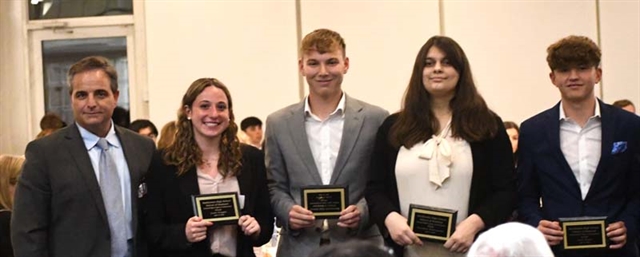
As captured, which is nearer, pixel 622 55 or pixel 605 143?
pixel 605 143

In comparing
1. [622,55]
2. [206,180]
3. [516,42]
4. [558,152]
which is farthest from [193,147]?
[622,55]

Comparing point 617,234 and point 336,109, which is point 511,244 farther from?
point 336,109

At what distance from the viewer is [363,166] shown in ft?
13.9

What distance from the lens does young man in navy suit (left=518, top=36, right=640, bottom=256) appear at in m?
4.03

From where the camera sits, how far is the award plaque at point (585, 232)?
3.88 meters

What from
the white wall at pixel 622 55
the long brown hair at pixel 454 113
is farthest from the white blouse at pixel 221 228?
the white wall at pixel 622 55

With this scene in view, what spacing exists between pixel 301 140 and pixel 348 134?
0.20m

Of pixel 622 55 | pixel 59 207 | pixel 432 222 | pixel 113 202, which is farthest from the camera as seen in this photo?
pixel 622 55

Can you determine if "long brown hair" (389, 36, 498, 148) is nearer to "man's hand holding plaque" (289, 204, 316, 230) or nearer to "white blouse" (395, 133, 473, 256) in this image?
"white blouse" (395, 133, 473, 256)

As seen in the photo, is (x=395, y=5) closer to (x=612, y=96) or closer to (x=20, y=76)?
(x=612, y=96)

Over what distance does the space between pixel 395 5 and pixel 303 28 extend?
825 millimetres

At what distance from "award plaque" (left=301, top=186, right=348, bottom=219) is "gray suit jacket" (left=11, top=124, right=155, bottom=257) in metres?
0.80

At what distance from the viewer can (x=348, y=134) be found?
424cm

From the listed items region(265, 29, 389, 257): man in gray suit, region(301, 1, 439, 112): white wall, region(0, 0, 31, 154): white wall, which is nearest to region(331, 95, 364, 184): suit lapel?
region(265, 29, 389, 257): man in gray suit
